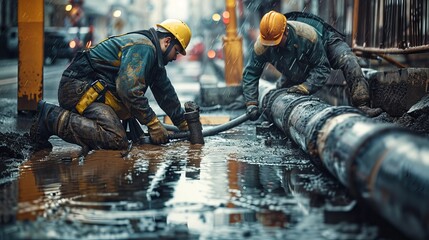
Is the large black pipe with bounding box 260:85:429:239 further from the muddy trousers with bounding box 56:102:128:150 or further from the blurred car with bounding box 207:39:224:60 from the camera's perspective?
the blurred car with bounding box 207:39:224:60

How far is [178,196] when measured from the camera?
16.1 feet

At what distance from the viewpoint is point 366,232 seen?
12.6 feet

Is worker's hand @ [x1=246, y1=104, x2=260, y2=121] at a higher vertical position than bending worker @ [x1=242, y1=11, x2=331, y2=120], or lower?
→ lower

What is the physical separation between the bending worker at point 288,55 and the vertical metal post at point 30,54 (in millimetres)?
3510

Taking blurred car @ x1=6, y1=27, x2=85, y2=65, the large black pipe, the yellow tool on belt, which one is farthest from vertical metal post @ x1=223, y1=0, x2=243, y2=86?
blurred car @ x1=6, y1=27, x2=85, y2=65

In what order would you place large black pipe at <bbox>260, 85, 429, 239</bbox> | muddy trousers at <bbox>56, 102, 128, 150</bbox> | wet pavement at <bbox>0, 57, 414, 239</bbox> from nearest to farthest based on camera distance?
1. large black pipe at <bbox>260, 85, 429, 239</bbox>
2. wet pavement at <bbox>0, 57, 414, 239</bbox>
3. muddy trousers at <bbox>56, 102, 128, 150</bbox>

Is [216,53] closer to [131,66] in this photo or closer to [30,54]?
[30,54]

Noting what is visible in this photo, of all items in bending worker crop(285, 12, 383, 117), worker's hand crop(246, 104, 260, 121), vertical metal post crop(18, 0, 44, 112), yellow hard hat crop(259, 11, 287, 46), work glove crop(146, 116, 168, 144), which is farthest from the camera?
vertical metal post crop(18, 0, 44, 112)

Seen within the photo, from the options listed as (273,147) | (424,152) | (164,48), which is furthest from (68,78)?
(424,152)

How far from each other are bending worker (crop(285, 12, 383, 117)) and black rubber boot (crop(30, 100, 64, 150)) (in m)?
3.58

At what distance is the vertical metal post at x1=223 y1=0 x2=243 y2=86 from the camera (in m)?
14.5

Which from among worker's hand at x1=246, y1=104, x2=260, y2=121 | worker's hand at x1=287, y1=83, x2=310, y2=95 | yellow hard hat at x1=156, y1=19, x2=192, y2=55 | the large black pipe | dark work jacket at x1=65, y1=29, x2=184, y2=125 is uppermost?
yellow hard hat at x1=156, y1=19, x2=192, y2=55

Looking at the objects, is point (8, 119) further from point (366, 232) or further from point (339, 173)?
point (366, 232)

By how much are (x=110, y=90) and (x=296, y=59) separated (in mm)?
2564
